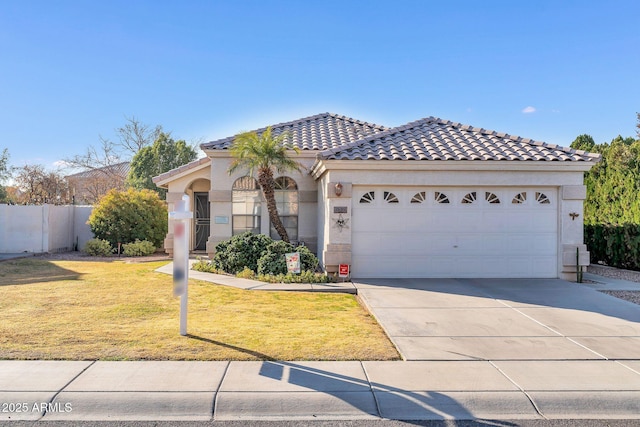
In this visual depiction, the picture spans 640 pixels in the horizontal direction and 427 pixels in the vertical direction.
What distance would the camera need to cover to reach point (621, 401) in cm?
441

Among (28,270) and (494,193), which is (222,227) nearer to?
(28,270)

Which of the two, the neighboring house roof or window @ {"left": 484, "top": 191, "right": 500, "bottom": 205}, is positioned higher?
the neighboring house roof

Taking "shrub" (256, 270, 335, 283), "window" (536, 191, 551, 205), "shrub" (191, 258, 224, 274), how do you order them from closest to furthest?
"shrub" (256, 270, 335, 283), "window" (536, 191, 551, 205), "shrub" (191, 258, 224, 274)

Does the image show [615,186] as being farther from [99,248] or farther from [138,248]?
[99,248]

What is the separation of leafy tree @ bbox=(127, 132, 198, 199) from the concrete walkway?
24.8m

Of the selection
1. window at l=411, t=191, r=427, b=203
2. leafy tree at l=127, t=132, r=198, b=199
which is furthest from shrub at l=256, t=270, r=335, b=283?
leafy tree at l=127, t=132, r=198, b=199

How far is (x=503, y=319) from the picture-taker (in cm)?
750

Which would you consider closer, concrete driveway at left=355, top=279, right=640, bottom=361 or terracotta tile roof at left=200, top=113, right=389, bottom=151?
concrete driveway at left=355, top=279, right=640, bottom=361

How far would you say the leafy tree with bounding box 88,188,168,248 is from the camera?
61.9ft

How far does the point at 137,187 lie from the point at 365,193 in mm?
21411

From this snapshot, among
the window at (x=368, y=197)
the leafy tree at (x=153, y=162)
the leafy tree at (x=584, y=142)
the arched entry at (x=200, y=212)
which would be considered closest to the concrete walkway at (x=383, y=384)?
the window at (x=368, y=197)

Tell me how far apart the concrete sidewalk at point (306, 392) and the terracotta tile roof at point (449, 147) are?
22.3 ft

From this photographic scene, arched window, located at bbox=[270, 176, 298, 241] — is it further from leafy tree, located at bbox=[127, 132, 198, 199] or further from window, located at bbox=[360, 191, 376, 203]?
leafy tree, located at bbox=[127, 132, 198, 199]

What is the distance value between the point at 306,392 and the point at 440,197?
8.06m
